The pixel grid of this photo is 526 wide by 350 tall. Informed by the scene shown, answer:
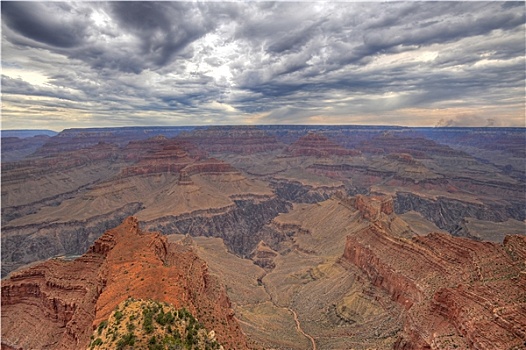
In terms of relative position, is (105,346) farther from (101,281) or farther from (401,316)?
(401,316)

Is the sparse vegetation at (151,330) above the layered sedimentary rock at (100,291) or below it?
above

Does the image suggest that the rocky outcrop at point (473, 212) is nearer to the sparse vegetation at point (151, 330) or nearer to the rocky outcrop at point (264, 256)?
the rocky outcrop at point (264, 256)

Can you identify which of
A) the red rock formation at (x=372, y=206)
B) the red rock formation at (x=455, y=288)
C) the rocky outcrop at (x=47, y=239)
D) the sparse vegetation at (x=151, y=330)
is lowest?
the rocky outcrop at (x=47, y=239)

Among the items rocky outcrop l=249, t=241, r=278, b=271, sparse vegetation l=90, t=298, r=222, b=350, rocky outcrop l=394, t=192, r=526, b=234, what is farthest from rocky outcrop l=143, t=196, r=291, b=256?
sparse vegetation l=90, t=298, r=222, b=350

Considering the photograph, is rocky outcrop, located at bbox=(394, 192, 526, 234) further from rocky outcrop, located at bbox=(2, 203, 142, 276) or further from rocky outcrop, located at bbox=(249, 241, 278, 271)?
rocky outcrop, located at bbox=(2, 203, 142, 276)

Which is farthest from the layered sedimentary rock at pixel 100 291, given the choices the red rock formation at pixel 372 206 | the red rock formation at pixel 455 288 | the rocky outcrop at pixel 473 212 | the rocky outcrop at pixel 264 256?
the rocky outcrop at pixel 473 212

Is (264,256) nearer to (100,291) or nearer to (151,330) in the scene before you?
(100,291)

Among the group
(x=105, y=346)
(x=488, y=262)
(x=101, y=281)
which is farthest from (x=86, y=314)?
(x=488, y=262)
